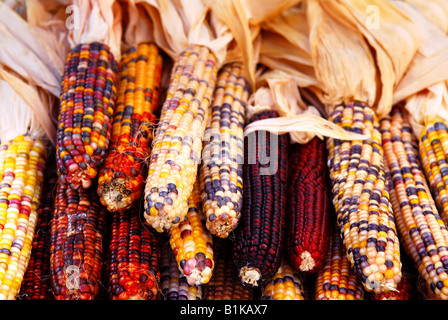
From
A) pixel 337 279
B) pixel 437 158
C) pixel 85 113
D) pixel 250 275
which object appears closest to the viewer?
pixel 250 275

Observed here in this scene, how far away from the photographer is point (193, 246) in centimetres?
183

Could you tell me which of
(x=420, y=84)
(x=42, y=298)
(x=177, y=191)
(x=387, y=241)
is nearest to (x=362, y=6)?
(x=420, y=84)

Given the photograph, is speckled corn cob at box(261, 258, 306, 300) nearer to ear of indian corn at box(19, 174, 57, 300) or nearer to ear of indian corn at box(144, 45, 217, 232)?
ear of indian corn at box(144, 45, 217, 232)

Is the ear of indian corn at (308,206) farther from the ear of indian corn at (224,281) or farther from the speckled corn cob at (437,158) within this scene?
the speckled corn cob at (437,158)

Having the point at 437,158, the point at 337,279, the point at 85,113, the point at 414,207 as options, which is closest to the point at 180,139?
the point at 85,113

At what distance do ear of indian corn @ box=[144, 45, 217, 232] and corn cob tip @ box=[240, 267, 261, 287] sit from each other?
31 cm

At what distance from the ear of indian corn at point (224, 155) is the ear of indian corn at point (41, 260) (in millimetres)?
704

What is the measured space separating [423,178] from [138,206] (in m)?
1.31

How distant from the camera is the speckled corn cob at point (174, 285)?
1889 millimetres

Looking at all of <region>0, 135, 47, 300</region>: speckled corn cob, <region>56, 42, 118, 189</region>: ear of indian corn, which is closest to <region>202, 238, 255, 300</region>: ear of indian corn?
<region>56, 42, 118, 189</region>: ear of indian corn

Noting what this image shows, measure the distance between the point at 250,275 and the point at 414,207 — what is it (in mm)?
798

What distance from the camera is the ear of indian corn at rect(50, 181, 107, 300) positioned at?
1.75 metres

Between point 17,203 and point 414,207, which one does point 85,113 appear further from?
point 414,207
